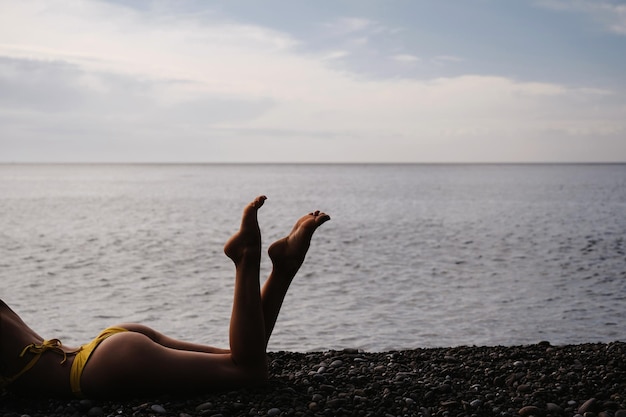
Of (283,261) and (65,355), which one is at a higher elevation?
(283,261)

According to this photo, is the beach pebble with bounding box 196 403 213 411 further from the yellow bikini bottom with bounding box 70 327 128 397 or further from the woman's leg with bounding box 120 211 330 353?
the yellow bikini bottom with bounding box 70 327 128 397

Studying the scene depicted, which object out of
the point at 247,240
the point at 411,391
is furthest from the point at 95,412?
the point at 411,391

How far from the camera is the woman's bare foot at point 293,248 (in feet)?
19.5

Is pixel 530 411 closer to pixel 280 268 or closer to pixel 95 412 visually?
pixel 280 268

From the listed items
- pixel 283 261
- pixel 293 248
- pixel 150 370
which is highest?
pixel 293 248

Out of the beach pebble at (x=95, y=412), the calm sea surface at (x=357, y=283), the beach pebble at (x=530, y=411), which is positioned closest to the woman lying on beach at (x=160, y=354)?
the beach pebble at (x=95, y=412)

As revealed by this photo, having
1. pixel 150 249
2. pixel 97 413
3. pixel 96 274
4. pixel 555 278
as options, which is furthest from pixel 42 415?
pixel 150 249

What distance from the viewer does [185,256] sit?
25031 mm

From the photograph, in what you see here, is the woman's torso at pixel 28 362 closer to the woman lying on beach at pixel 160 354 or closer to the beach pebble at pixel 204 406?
the woman lying on beach at pixel 160 354

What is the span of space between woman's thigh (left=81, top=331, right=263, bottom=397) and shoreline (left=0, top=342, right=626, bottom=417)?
0.13m

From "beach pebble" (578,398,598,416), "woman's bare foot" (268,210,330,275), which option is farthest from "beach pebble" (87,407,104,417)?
"beach pebble" (578,398,598,416)

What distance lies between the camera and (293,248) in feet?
19.5

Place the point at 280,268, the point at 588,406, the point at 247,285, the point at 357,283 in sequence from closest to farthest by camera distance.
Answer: the point at 247,285 < the point at 588,406 < the point at 280,268 < the point at 357,283

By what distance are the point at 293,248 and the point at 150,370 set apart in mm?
1596
